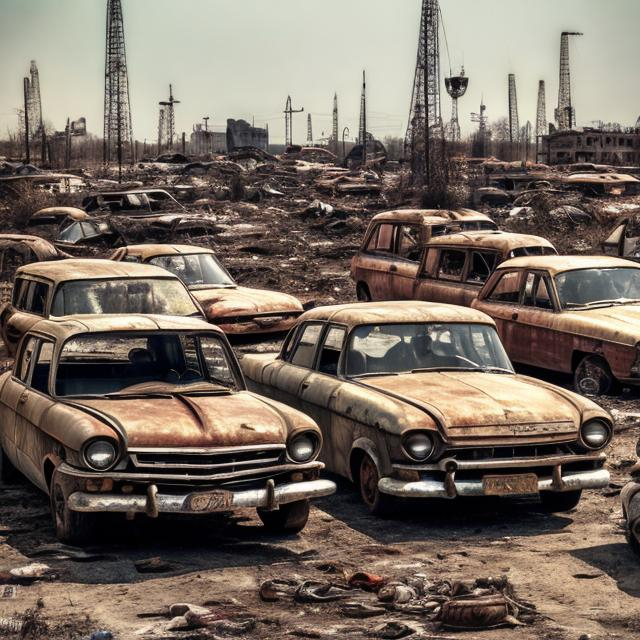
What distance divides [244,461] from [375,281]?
1142 cm

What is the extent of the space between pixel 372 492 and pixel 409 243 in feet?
33.8

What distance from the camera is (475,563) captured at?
691 cm

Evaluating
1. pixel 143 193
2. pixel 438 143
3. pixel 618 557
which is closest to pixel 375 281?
pixel 618 557

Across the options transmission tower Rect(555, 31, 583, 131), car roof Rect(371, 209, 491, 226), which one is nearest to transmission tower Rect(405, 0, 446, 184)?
car roof Rect(371, 209, 491, 226)

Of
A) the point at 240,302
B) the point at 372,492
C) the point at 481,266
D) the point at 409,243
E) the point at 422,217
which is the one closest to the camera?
the point at 372,492

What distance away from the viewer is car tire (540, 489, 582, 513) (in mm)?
8281

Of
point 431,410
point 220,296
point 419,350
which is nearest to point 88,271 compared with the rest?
point 220,296

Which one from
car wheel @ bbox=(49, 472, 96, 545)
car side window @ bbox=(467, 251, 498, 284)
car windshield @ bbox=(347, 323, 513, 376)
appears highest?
car side window @ bbox=(467, 251, 498, 284)

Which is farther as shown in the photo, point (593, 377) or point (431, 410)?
point (593, 377)

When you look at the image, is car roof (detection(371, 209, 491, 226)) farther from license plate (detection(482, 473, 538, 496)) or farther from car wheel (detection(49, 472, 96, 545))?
car wheel (detection(49, 472, 96, 545))

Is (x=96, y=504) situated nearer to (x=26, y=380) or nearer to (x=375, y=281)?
(x=26, y=380)

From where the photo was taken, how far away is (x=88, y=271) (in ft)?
41.4

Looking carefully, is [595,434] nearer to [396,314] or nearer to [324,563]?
[396,314]

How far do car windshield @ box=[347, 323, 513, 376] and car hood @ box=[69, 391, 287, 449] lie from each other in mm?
1402
